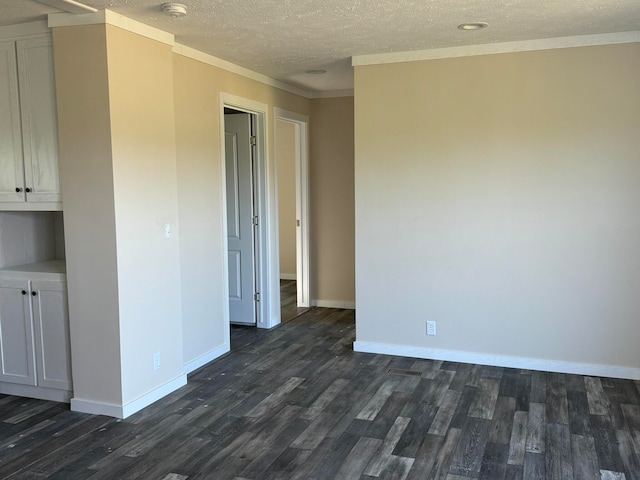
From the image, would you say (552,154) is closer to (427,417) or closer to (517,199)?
(517,199)

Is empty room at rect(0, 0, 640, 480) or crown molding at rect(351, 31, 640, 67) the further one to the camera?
crown molding at rect(351, 31, 640, 67)

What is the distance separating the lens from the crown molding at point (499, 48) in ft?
13.2

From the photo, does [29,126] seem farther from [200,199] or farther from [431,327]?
[431,327]

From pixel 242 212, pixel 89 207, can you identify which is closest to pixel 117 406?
pixel 89 207

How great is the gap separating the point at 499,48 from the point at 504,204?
46.8 inches

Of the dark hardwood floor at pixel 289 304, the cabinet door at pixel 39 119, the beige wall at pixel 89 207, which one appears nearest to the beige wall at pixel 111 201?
the beige wall at pixel 89 207

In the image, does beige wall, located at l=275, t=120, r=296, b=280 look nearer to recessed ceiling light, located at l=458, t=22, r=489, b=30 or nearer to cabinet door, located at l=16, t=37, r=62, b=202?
recessed ceiling light, located at l=458, t=22, r=489, b=30

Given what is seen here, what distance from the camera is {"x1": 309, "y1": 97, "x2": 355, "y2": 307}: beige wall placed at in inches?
255

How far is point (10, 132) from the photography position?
3.76 metres

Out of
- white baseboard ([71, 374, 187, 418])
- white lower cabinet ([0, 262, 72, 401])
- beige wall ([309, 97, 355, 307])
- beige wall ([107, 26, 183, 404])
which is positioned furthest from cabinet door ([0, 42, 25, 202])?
beige wall ([309, 97, 355, 307])

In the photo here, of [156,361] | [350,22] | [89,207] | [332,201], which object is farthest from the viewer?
[332,201]

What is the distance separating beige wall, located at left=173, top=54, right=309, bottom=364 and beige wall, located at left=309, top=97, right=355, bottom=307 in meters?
1.65

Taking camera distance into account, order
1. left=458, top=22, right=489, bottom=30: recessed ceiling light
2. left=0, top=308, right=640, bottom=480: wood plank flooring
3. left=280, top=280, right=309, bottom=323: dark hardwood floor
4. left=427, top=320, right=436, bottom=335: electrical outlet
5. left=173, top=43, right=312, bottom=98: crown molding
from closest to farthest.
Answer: left=0, top=308, right=640, bottom=480: wood plank flooring, left=458, top=22, right=489, bottom=30: recessed ceiling light, left=173, top=43, right=312, bottom=98: crown molding, left=427, top=320, right=436, bottom=335: electrical outlet, left=280, top=280, right=309, bottom=323: dark hardwood floor

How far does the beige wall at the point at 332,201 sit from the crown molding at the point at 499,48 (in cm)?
179
